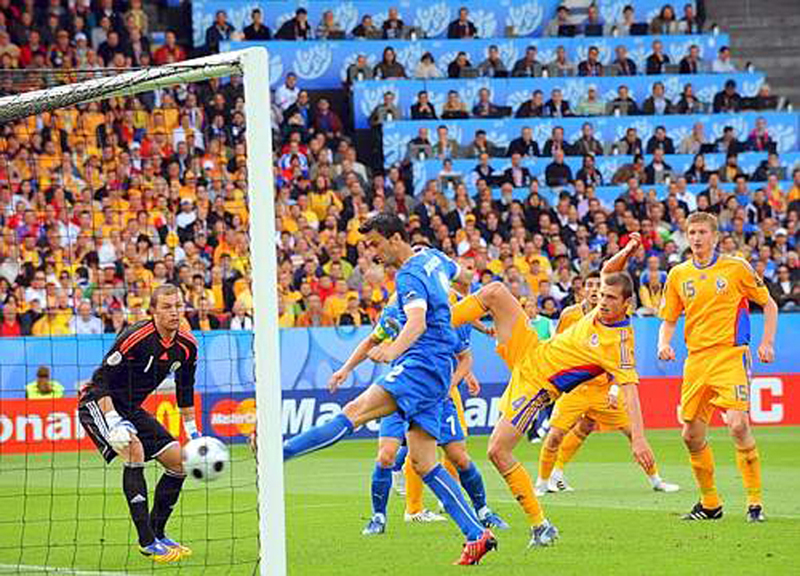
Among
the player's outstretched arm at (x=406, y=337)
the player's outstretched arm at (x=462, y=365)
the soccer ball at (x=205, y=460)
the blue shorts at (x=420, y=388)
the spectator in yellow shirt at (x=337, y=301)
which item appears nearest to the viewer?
the soccer ball at (x=205, y=460)

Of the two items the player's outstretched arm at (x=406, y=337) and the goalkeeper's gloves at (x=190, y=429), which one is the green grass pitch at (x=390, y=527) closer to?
the goalkeeper's gloves at (x=190, y=429)

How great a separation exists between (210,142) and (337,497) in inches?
468

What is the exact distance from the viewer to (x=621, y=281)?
1239cm

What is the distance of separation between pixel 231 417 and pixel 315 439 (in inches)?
479

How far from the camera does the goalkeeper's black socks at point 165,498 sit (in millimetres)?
11469

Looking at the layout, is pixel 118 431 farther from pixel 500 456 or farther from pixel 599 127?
pixel 599 127

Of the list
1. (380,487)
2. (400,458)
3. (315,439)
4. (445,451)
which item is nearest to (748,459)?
(445,451)

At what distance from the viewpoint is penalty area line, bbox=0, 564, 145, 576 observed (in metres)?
10.5

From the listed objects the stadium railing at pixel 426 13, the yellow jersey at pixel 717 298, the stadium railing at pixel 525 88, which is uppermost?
the stadium railing at pixel 426 13

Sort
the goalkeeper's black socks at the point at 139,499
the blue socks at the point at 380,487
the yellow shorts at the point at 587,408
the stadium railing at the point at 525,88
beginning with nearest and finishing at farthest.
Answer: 1. the goalkeeper's black socks at the point at 139,499
2. the blue socks at the point at 380,487
3. the yellow shorts at the point at 587,408
4. the stadium railing at the point at 525,88

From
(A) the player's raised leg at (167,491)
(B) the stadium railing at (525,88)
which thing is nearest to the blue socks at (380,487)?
(A) the player's raised leg at (167,491)

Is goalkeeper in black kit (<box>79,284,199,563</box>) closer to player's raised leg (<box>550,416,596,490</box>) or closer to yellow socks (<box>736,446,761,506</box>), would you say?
yellow socks (<box>736,446,761,506</box>)

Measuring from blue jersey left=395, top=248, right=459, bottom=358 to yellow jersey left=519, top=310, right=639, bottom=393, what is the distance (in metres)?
1.15

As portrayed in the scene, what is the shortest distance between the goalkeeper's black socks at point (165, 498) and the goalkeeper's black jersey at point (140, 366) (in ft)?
1.75
